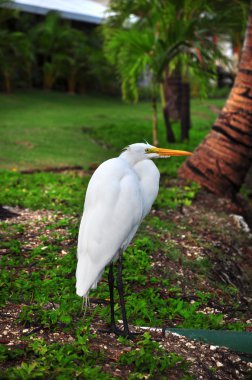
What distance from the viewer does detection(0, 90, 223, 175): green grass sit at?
957 cm

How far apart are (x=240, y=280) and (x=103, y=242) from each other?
2.53m

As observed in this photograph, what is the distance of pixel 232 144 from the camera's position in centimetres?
763

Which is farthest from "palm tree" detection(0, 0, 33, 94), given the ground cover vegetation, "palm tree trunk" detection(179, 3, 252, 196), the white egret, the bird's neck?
the white egret

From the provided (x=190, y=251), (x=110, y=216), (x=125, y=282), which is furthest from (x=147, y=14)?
(x=110, y=216)

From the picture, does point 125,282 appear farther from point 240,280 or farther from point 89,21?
point 89,21

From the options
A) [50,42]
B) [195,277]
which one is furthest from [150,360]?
[50,42]

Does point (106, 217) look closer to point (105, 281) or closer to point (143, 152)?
point (143, 152)

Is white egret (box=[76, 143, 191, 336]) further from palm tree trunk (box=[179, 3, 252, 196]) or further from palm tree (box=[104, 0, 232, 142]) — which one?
palm tree (box=[104, 0, 232, 142])

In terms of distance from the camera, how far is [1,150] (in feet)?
31.6

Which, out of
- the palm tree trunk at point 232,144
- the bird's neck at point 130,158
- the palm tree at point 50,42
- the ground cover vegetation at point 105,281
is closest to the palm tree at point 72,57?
the palm tree at point 50,42

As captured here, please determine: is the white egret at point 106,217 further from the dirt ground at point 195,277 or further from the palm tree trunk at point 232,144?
the palm tree trunk at point 232,144

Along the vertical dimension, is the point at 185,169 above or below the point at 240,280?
above

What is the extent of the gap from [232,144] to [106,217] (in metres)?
4.57

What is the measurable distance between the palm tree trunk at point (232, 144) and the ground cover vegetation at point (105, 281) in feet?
1.05
